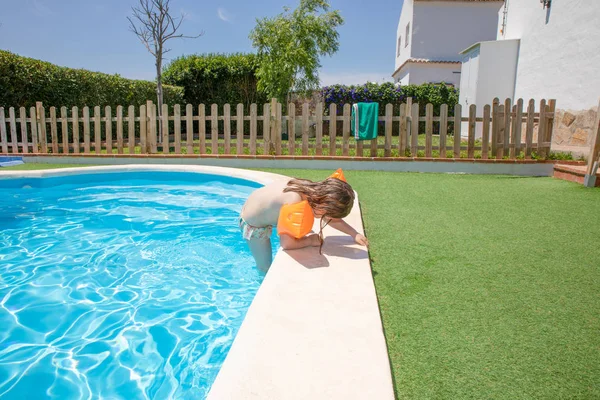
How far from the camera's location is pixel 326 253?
9.57 ft

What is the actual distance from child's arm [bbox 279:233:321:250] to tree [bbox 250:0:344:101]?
616 inches

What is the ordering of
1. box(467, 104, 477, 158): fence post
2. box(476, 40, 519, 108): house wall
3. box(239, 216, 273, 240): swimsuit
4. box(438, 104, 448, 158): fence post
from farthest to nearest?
box(476, 40, 519, 108): house wall → box(467, 104, 477, 158): fence post → box(438, 104, 448, 158): fence post → box(239, 216, 273, 240): swimsuit

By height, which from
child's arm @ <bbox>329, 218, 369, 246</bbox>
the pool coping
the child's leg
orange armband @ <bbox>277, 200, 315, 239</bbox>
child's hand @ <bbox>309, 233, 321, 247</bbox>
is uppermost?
orange armband @ <bbox>277, 200, 315, 239</bbox>

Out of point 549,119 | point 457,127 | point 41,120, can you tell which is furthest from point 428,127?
point 41,120

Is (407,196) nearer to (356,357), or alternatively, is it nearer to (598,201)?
(598,201)

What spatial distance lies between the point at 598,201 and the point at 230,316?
17.9 feet

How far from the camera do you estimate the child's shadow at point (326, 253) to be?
271 centimetres

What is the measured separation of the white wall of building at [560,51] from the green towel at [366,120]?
5056 millimetres

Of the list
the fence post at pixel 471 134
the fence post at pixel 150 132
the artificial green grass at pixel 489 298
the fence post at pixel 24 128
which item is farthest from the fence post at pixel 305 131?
the fence post at pixel 24 128

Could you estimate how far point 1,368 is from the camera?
2463mm

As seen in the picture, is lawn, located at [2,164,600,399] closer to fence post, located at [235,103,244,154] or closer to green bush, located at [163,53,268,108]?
fence post, located at [235,103,244,154]

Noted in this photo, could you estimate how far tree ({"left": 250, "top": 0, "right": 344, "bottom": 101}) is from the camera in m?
17.7

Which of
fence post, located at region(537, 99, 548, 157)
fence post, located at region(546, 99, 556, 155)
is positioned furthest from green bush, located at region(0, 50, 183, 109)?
fence post, located at region(546, 99, 556, 155)

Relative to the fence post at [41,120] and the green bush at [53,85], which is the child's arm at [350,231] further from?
the green bush at [53,85]
